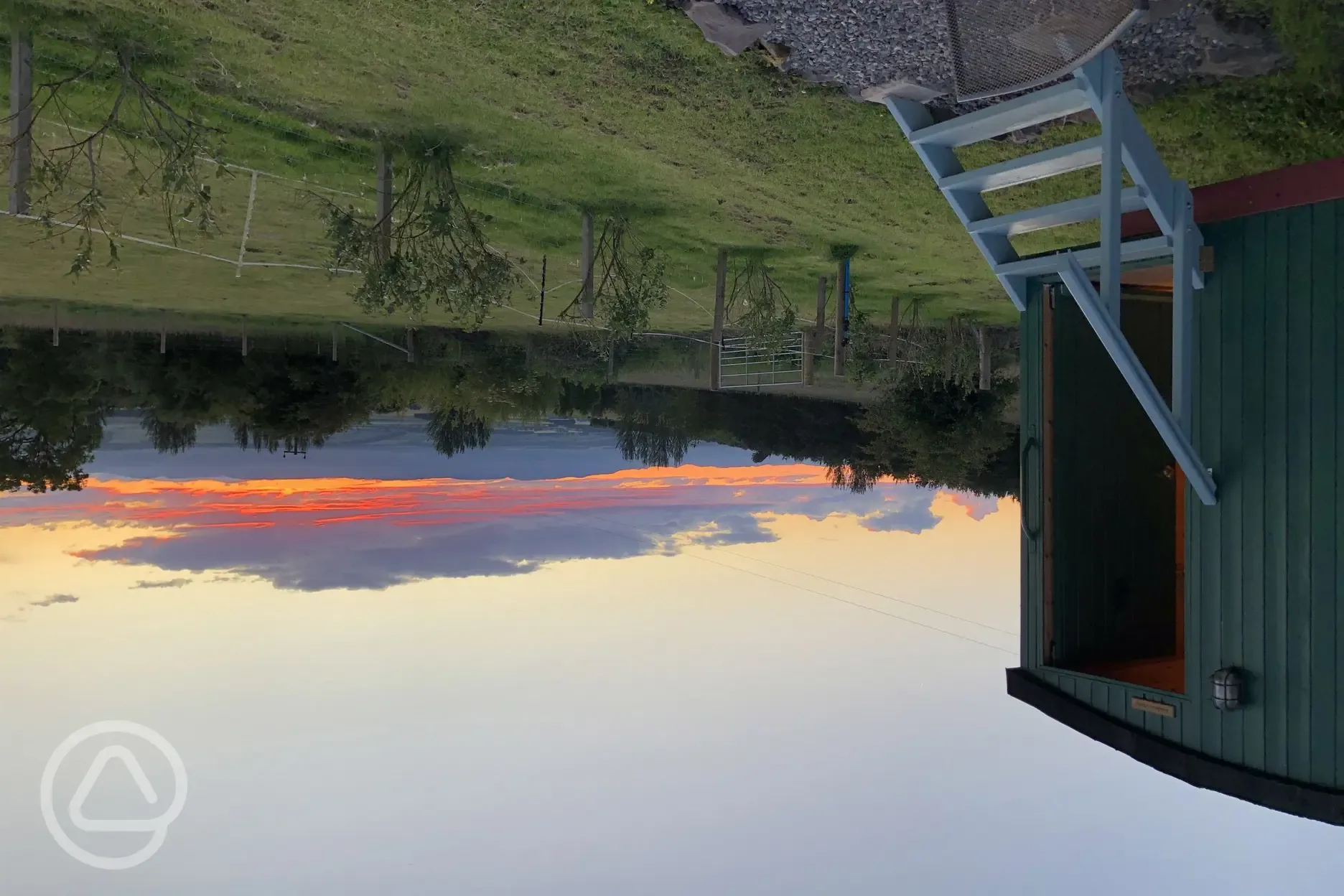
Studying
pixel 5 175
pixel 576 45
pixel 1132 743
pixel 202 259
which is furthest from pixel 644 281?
pixel 1132 743

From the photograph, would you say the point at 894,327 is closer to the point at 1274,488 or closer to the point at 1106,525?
the point at 1106,525

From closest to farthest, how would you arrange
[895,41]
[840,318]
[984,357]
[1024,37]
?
[1024,37] → [895,41] → [840,318] → [984,357]

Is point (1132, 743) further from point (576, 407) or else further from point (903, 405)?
point (576, 407)

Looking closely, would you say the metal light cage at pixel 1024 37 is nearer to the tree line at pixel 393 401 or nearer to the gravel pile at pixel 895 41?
the gravel pile at pixel 895 41

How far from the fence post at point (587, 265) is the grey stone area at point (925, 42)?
4.38 meters

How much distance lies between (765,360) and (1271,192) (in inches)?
423

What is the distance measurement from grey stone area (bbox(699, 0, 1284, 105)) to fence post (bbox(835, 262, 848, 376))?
14.2ft

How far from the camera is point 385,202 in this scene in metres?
11.8

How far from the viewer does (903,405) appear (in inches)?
766

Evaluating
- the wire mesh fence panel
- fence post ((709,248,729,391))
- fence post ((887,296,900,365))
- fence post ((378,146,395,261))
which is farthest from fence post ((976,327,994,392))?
fence post ((378,146,395,261))

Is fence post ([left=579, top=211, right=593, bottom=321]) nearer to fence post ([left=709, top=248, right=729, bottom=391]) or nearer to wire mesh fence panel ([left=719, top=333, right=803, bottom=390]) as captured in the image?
fence post ([left=709, top=248, right=729, bottom=391])

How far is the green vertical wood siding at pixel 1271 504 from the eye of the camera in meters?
4.76

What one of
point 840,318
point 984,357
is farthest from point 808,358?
point 984,357

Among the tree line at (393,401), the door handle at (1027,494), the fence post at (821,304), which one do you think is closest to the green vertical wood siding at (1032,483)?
the door handle at (1027,494)
